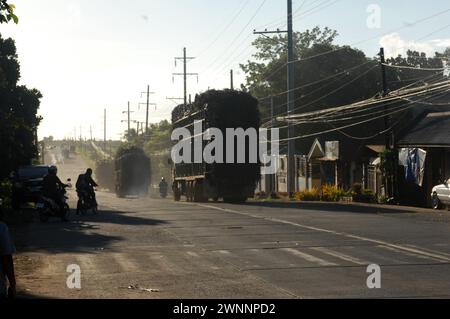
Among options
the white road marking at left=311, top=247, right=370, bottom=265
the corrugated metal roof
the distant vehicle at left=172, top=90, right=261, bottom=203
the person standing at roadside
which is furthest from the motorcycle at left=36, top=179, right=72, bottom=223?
the corrugated metal roof

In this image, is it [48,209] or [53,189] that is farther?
[48,209]

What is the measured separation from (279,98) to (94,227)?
6151 cm

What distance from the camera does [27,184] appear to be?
3816cm

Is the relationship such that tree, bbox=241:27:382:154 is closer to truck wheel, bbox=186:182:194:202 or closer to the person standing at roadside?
truck wheel, bbox=186:182:194:202

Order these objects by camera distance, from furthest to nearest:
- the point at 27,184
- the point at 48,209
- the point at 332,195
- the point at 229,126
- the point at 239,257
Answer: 1. the point at 332,195
2. the point at 229,126
3. the point at 27,184
4. the point at 48,209
5. the point at 239,257

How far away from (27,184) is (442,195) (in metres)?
18.7

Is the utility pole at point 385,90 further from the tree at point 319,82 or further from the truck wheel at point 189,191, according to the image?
the tree at point 319,82

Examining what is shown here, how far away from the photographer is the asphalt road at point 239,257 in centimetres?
1208

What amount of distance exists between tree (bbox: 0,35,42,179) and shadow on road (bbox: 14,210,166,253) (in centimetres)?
384

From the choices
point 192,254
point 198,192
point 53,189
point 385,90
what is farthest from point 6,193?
point 385,90

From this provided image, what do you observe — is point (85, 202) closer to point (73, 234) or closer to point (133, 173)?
point (73, 234)

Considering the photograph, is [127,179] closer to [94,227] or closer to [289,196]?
[289,196]

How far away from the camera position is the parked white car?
36.2 m

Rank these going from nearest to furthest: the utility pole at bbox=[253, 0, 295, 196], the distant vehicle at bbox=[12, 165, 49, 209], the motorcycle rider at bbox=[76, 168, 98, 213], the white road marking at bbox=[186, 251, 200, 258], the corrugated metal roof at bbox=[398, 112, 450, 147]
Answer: the white road marking at bbox=[186, 251, 200, 258]
the motorcycle rider at bbox=[76, 168, 98, 213]
the distant vehicle at bbox=[12, 165, 49, 209]
the corrugated metal roof at bbox=[398, 112, 450, 147]
the utility pole at bbox=[253, 0, 295, 196]
